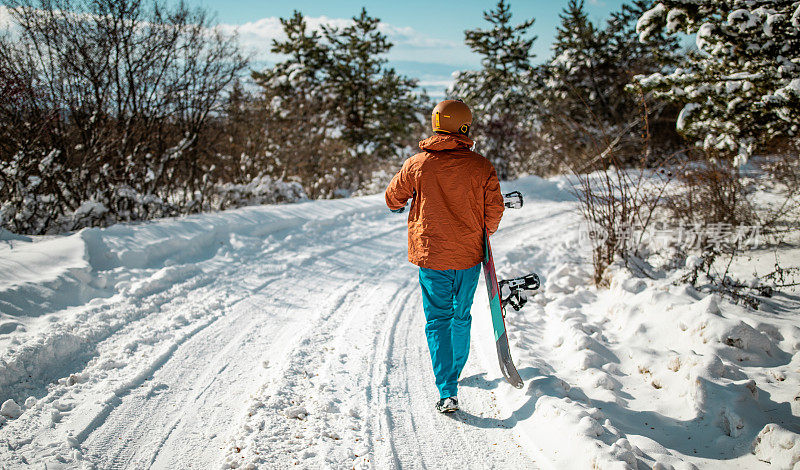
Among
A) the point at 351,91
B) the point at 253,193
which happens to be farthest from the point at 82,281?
the point at 351,91

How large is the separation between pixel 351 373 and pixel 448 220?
1.37 meters

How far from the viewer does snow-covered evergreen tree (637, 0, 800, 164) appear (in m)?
5.22

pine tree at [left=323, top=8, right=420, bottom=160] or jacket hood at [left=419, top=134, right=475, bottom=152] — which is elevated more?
pine tree at [left=323, top=8, right=420, bottom=160]

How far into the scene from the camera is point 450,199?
2857mm

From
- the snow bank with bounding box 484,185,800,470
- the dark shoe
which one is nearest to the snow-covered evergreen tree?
the snow bank with bounding box 484,185,800,470

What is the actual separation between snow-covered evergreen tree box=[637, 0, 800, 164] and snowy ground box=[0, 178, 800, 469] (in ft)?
9.96

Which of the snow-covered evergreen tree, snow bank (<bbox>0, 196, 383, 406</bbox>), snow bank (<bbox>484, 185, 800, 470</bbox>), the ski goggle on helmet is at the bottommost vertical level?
snow bank (<bbox>484, 185, 800, 470</bbox>)

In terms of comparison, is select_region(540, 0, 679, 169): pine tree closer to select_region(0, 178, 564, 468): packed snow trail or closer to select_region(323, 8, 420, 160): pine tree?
select_region(323, 8, 420, 160): pine tree

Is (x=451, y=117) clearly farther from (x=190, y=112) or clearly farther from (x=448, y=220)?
(x=190, y=112)

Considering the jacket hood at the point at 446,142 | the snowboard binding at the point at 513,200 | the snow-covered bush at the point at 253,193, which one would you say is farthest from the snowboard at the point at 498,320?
the snow-covered bush at the point at 253,193

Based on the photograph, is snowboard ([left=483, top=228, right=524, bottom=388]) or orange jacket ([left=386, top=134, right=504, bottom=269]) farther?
snowboard ([left=483, top=228, right=524, bottom=388])

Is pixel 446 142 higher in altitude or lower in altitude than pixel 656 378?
higher

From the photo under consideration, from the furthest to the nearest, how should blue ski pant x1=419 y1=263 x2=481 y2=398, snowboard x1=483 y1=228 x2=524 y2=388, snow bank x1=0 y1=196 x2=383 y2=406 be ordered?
snow bank x1=0 y1=196 x2=383 y2=406 < snowboard x1=483 y1=228 x2=524 y2=388 < blue ski pant x1=419 y1=263 x2=481 y2=398

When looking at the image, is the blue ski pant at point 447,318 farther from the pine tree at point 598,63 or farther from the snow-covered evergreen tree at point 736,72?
the pine tree at point 598,63
